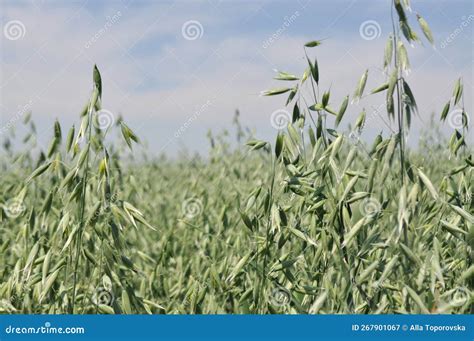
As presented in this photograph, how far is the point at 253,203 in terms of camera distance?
2416mm

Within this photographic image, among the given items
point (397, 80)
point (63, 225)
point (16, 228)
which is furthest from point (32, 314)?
point (16, 228)

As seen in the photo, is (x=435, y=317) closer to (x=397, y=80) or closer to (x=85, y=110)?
(x=397, y=80)

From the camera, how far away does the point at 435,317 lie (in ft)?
6.70

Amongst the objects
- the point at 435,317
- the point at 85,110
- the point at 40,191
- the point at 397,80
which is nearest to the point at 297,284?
the point at 435,317

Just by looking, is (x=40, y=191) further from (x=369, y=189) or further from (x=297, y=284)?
(x=369, y=189)

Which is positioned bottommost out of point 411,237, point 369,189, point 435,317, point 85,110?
point 435,317

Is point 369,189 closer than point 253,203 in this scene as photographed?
Yes

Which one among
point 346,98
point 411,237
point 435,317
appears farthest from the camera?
point 346,98

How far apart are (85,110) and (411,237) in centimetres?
122

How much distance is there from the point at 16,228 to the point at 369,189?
345 centimetres

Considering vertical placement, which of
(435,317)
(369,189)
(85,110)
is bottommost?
(435,317)

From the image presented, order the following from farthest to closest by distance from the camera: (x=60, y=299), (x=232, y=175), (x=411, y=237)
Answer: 1. (x=232, y=175)
2. (x=60, y=299)
3. (x=411, y=237)

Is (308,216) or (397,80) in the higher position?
(397,80)

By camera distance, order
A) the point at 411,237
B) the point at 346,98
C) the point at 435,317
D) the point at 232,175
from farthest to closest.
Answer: the point at 232,175 → the point at 346,98 → the point at 435,317 → the point at 411,237
